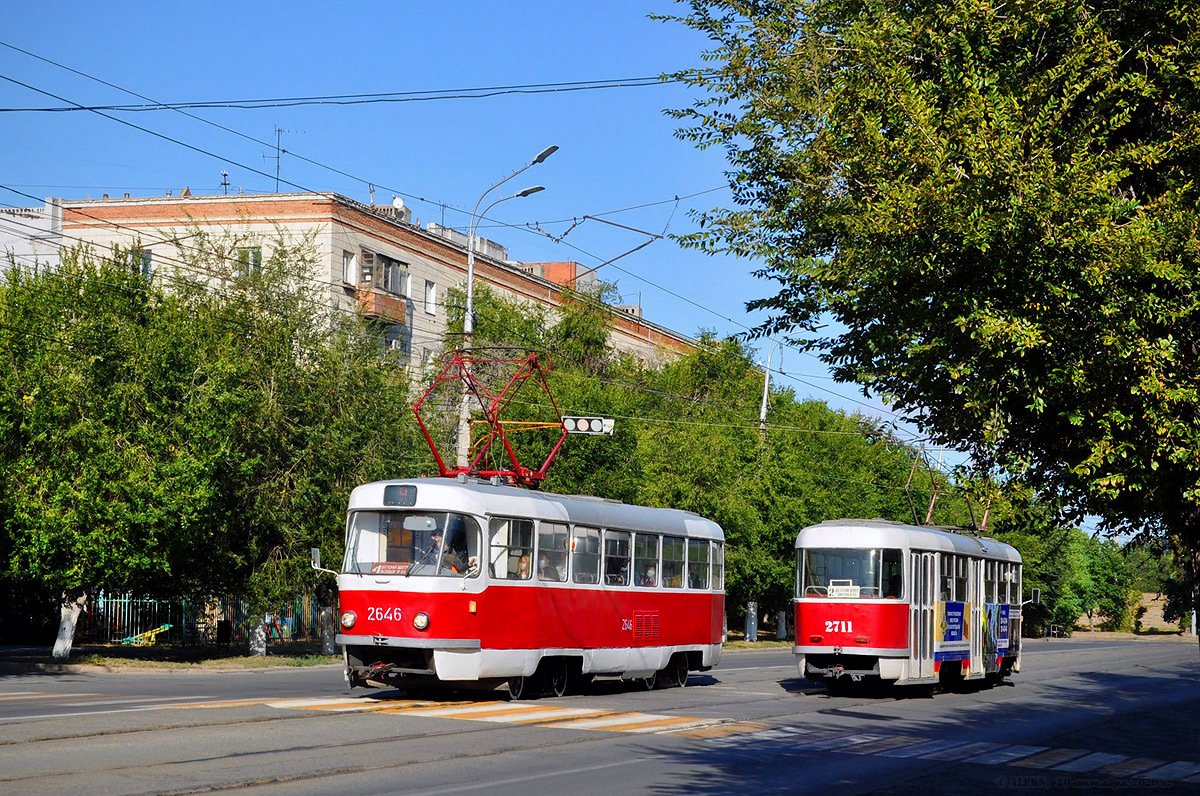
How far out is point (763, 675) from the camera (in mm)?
30188

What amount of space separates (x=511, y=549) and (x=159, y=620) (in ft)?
77.9

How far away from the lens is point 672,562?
2484 cm

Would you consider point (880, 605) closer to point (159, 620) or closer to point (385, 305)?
point (159, 620)

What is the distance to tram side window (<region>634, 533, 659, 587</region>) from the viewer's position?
23.5 meters

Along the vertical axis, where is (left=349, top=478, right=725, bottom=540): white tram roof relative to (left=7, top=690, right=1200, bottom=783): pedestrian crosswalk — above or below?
above

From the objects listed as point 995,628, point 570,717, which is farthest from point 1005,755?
point 995,628

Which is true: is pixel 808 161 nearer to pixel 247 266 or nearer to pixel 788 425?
pixel 247 266

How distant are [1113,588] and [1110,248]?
360ft

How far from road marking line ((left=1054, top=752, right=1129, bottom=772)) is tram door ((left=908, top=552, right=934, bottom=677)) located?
767cm

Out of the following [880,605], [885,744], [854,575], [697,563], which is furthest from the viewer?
[697,563]

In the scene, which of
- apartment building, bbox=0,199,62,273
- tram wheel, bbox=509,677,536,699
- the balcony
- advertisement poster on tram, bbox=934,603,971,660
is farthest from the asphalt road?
apartment building, bbox=0,199,62,273

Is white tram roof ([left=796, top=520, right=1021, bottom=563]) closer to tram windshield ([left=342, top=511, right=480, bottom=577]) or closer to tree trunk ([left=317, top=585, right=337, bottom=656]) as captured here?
tram windshield ([left=342, top=511, right=480, bottom=577])

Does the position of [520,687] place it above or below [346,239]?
below

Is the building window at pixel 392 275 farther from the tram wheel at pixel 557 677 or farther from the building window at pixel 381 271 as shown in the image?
the tram wheel at pixel 557 677
